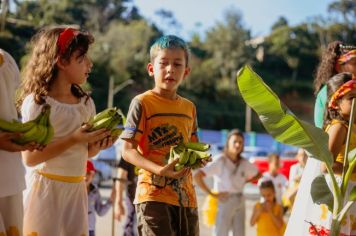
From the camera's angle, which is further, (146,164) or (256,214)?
(256,214)

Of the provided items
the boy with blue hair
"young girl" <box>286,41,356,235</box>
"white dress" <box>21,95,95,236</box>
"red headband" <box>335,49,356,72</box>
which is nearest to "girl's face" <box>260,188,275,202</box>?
"young girl" <box>286,41,356,235</box>

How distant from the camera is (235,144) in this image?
751cm

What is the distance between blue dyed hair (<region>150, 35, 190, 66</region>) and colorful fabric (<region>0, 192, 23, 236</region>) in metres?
1.36

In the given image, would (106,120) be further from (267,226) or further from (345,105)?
(267,226)

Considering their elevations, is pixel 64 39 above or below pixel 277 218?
above

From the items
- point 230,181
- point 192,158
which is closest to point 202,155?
point 192,158

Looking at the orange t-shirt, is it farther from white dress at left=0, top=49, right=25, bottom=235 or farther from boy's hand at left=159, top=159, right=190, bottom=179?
white dress at left=0, top=49, right=25, bottom=235

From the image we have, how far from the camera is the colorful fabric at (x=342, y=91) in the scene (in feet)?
12.5

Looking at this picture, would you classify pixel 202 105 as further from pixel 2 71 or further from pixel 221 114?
pixel 2 71

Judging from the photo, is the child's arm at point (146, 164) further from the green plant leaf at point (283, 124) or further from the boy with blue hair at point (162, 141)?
the green plant leaf at point (283, 124)

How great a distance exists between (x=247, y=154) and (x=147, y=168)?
2819 cm

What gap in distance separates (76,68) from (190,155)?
2.58ft

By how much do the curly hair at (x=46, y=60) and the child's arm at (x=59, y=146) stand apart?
→ 0.32 metres

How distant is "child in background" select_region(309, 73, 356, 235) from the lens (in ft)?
12.6
